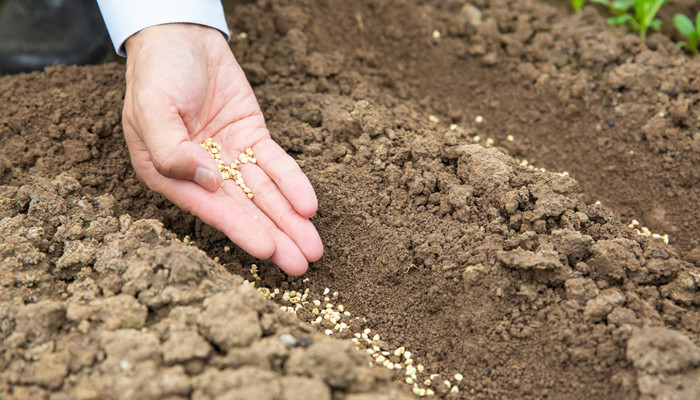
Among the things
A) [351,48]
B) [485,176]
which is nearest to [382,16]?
[351,48]

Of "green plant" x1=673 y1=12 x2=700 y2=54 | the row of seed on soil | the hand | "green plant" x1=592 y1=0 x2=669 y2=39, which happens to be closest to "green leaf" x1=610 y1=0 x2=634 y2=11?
"green plant" x1=592 y1=0 x2=669 y2=39

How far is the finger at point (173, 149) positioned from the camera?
2.40m

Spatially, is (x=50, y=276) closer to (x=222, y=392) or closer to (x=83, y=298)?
(x=83, y=298)

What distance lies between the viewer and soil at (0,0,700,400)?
197 cm

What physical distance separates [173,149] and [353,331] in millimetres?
1067

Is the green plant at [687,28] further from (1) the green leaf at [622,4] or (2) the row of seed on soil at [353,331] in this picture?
(2) the row of seed on soil at [353,331]

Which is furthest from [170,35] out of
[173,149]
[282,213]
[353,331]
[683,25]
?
[683,25]

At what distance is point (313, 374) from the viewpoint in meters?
1.86

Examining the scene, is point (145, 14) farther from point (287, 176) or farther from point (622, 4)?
point (622, 4)

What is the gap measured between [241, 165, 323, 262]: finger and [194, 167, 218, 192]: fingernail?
27 centimetres

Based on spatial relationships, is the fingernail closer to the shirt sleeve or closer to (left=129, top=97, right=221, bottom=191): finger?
(left=129, top=97, right=221, bottom=191): finger

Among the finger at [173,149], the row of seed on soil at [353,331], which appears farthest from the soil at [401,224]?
the finger at [173,149]

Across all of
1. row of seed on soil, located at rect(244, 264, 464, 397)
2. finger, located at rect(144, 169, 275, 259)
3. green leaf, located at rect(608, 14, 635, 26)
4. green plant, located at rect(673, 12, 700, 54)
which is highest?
green plant, located at rect(673, 12, 700, 54)

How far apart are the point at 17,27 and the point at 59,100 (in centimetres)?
117
